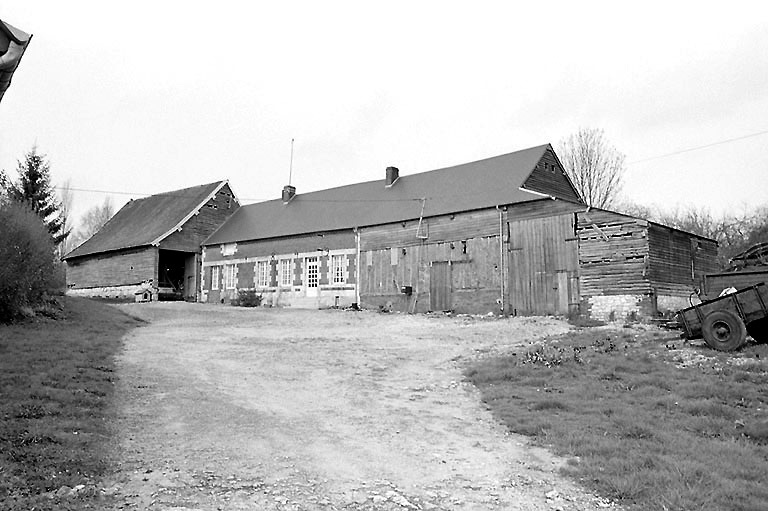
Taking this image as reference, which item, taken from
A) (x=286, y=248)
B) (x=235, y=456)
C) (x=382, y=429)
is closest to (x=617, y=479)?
(x=382, y=429)

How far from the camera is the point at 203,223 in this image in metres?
37.5

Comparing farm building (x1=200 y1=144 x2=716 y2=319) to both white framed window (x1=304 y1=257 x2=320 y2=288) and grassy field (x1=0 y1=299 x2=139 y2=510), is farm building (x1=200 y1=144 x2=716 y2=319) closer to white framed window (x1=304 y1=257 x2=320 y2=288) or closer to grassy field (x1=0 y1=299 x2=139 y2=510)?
white framed window (x1=304 y1=257 x2=320 y2=288)

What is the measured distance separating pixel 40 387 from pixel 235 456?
3.65m

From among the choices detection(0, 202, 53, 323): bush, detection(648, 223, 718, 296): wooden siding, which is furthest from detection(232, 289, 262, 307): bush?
detection(648, 223, 718, 296): wooden siding

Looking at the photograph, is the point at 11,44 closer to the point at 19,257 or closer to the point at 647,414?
the point at 647,414

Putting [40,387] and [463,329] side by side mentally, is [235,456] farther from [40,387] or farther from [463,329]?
[463,329]

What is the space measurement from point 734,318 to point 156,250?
30529 mm

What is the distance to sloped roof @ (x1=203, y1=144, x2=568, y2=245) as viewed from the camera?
27281mm

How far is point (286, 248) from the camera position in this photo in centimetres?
3312

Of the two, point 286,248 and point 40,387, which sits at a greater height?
point 286,248

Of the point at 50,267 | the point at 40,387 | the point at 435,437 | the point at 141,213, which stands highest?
the point at 141,213

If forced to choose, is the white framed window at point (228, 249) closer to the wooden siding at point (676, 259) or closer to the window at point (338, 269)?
the window at point (338, 269)

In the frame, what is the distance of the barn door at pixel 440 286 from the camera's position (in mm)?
26638

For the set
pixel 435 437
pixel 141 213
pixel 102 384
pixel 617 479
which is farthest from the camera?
pixel 141 213
